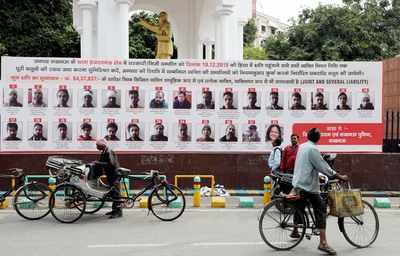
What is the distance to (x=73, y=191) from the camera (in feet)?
36.6

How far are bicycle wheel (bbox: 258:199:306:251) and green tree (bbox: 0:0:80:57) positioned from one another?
24934 mm

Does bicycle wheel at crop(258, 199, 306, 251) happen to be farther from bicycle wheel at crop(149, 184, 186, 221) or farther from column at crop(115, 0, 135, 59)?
column at crop(115, 0, 135, 59)

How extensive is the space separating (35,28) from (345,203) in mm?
27514

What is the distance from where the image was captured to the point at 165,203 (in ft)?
37.1

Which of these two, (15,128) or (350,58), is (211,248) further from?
(350,58)

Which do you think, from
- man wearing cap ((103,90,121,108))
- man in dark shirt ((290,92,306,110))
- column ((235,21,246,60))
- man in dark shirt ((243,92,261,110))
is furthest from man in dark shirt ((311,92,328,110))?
column ((235,21,246,60))

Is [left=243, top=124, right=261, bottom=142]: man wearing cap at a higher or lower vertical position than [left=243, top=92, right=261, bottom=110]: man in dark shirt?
lower

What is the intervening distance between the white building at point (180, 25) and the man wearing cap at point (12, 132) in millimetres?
4718

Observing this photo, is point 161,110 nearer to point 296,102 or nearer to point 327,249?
point 296,102

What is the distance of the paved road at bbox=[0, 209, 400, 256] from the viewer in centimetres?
856

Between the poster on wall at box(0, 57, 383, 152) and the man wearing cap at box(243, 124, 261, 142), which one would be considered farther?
the man wearing cap at box(243, 124, 261, 142)

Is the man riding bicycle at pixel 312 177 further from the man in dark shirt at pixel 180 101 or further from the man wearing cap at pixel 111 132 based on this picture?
the man wearing cap at pixel 111 132

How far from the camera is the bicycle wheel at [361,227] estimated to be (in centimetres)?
886

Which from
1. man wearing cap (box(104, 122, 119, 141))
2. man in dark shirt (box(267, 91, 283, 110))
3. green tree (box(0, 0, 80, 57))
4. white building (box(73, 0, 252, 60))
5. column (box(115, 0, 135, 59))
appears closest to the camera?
man wearing cap (box(104, 122, 119, 141))
